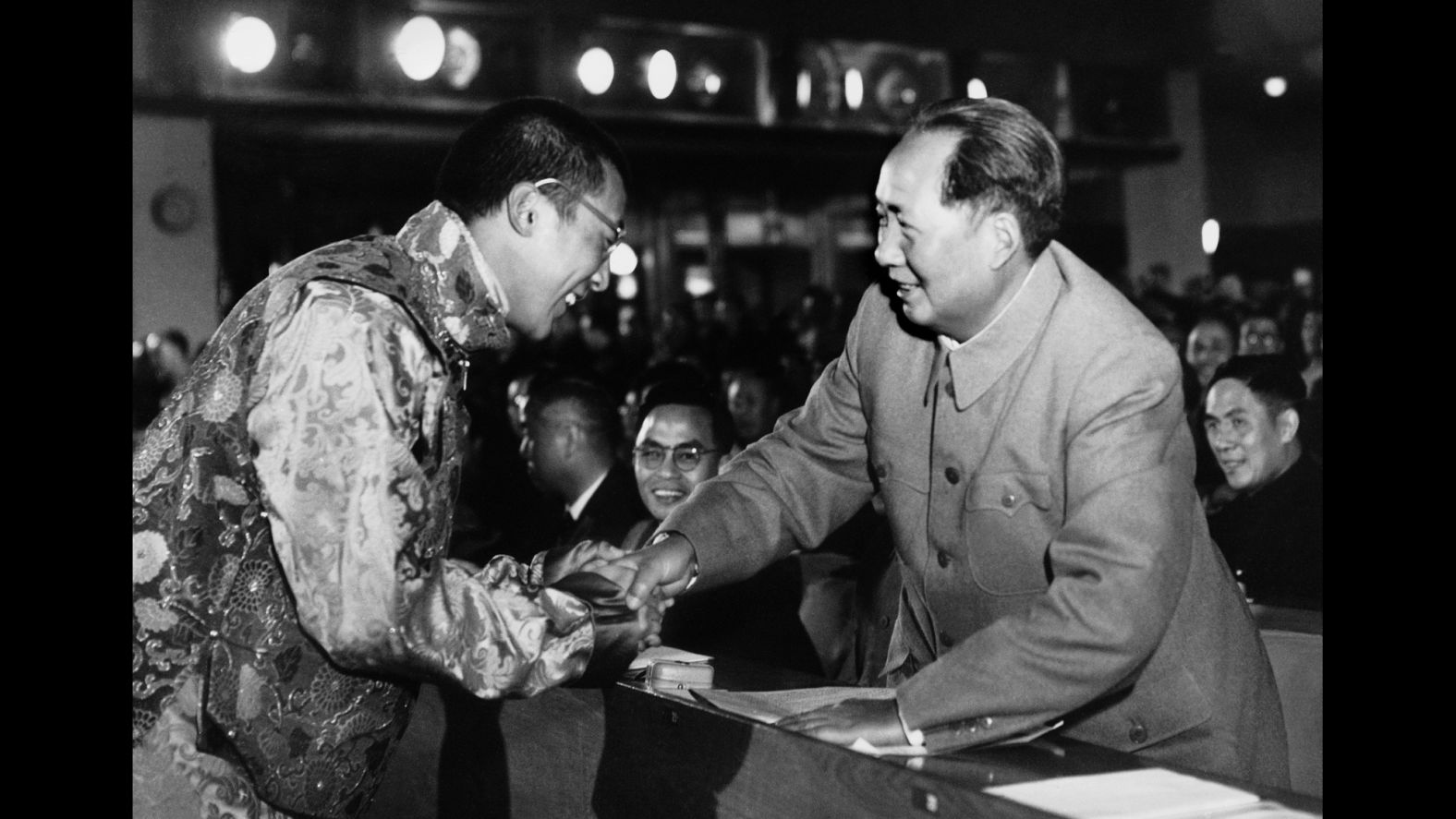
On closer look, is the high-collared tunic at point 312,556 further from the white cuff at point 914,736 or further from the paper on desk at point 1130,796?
the paper on desk at point 1130,796

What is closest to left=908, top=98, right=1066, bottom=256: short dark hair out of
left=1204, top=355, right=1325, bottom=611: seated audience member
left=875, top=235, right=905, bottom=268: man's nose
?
left=875, top=235, right=905, bottom=268: man's nose

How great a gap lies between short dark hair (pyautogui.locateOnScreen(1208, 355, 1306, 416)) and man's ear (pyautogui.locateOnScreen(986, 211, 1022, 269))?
294 centimetres

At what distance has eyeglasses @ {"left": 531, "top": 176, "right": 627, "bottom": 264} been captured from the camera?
200cm

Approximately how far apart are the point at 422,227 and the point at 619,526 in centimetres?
262

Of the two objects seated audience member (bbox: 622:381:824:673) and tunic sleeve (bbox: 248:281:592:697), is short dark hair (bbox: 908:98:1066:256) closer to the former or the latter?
tunic sleeve (bbox: 248:281:592:697)

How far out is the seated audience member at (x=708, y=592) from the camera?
3.59m

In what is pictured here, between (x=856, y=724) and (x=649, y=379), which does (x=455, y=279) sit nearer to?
(x=856, y=724)

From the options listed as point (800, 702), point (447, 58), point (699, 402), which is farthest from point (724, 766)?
point (447, 58)

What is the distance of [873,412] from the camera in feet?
7.65

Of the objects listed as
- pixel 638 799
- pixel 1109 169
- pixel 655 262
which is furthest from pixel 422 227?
pixel 1109 169

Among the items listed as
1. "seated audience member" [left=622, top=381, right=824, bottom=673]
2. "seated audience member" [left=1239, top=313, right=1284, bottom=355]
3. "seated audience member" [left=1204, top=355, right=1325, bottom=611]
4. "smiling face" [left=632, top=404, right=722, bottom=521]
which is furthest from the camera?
"seated audience member" [left=1239, top=313, right=1284, bottom=355]

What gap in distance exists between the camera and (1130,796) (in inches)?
65.8

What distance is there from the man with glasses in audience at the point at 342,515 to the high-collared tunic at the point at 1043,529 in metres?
0.50

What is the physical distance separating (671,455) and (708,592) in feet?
2.70
